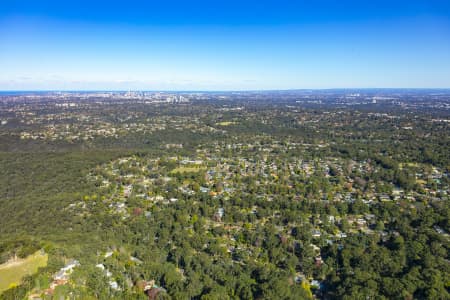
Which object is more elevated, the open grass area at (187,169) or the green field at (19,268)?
the green field at (19,268)

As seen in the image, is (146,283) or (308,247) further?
(308,247)

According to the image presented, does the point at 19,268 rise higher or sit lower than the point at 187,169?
higher

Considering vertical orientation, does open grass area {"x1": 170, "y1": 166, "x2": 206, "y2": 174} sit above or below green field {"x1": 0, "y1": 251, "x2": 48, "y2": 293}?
below

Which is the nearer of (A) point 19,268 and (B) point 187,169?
(A) point 19,268

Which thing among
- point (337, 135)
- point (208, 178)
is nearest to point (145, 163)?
point (208, 178)

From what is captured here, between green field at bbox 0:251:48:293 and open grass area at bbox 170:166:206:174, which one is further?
open grass area at bbox 170:166:206:174

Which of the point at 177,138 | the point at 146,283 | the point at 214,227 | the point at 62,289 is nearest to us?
the point at 62,289

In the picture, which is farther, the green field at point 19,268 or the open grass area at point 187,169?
the open grass area at point 187,169

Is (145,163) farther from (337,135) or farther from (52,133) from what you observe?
(337,135)
